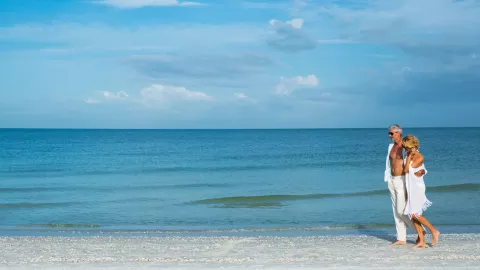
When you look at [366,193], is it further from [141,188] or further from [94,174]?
[94,174]

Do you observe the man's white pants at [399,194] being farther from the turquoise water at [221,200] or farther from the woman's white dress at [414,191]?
the turquoise water at [221,200]

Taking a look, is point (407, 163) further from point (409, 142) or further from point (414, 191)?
point (414, 191)

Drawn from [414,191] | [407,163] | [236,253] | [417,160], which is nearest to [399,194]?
[414,191]

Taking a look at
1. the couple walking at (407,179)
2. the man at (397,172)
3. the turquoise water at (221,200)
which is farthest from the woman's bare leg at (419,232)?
the turquoise water at (221,200)

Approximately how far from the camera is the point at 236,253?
997 cm

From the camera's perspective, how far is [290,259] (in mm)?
9211

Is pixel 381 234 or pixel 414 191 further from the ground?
pixel 414 191

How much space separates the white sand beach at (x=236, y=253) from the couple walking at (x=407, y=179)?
1.85 ft

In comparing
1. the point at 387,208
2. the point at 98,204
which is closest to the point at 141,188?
the point at 98,204

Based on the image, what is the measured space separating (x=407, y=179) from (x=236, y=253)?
308 centimetres

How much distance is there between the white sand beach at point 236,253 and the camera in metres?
8.77

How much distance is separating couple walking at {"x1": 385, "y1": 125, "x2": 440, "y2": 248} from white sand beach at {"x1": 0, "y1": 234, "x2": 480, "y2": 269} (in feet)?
1.85

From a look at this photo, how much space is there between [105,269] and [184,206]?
10.8 metres

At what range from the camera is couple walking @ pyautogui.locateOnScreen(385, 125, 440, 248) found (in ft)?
31.0
